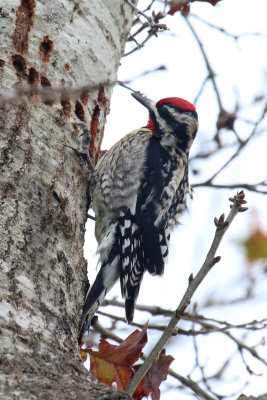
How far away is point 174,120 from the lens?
4633 mm

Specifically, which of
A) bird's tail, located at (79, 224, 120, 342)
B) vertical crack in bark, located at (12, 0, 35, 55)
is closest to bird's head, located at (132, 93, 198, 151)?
bird's tail, located at (79, 224, 120, 342)

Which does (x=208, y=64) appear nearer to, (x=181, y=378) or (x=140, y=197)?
(x=140, y=197)

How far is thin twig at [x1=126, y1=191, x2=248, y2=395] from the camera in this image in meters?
2.11

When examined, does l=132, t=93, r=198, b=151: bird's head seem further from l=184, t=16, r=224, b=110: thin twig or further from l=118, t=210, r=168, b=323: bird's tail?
l=118, t=210, r=168, b=323: bird's tail

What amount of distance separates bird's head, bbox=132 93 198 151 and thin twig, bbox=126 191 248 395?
7.86 ft

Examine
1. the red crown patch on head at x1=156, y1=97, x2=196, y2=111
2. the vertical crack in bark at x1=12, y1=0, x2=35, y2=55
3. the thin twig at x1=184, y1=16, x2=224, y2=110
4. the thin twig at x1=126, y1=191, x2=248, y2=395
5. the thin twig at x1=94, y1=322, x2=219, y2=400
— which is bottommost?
the thin twig at x1=126, y1=191, x2=248, y2=395

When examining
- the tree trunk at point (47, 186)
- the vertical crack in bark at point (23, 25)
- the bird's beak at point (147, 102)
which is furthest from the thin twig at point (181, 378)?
the vertical crack in bark at point (23, 25)

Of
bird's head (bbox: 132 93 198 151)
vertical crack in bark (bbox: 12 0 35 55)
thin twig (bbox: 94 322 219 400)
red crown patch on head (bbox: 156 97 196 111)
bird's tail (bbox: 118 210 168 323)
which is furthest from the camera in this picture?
red crown patch on head (bbox: 156 97 196 111)

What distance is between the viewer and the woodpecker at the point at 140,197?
3.71m

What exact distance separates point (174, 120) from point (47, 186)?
208cm

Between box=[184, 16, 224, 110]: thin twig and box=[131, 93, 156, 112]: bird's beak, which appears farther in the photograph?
box=[184, 16, 224, 110]: thin twig

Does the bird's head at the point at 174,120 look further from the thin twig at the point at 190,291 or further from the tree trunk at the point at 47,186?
the thin twig at the point at 190,291

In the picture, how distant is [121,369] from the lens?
9.04 ft

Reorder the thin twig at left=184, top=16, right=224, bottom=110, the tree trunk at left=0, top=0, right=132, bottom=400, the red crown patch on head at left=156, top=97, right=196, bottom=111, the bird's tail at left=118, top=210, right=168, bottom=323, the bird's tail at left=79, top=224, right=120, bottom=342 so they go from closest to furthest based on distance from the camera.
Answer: the tree trunk at left=0, top=0, right=132, bottom=400
the bird's tail at left=79, top=224, right=120, bottom=342
the bird's tail at left=118, top=210, right=168, bottom=323
the red crown patch on head at left=156, top=97, right=196, bottom=111
the thin twig at left=184, top=16, right=224, bottom=110
